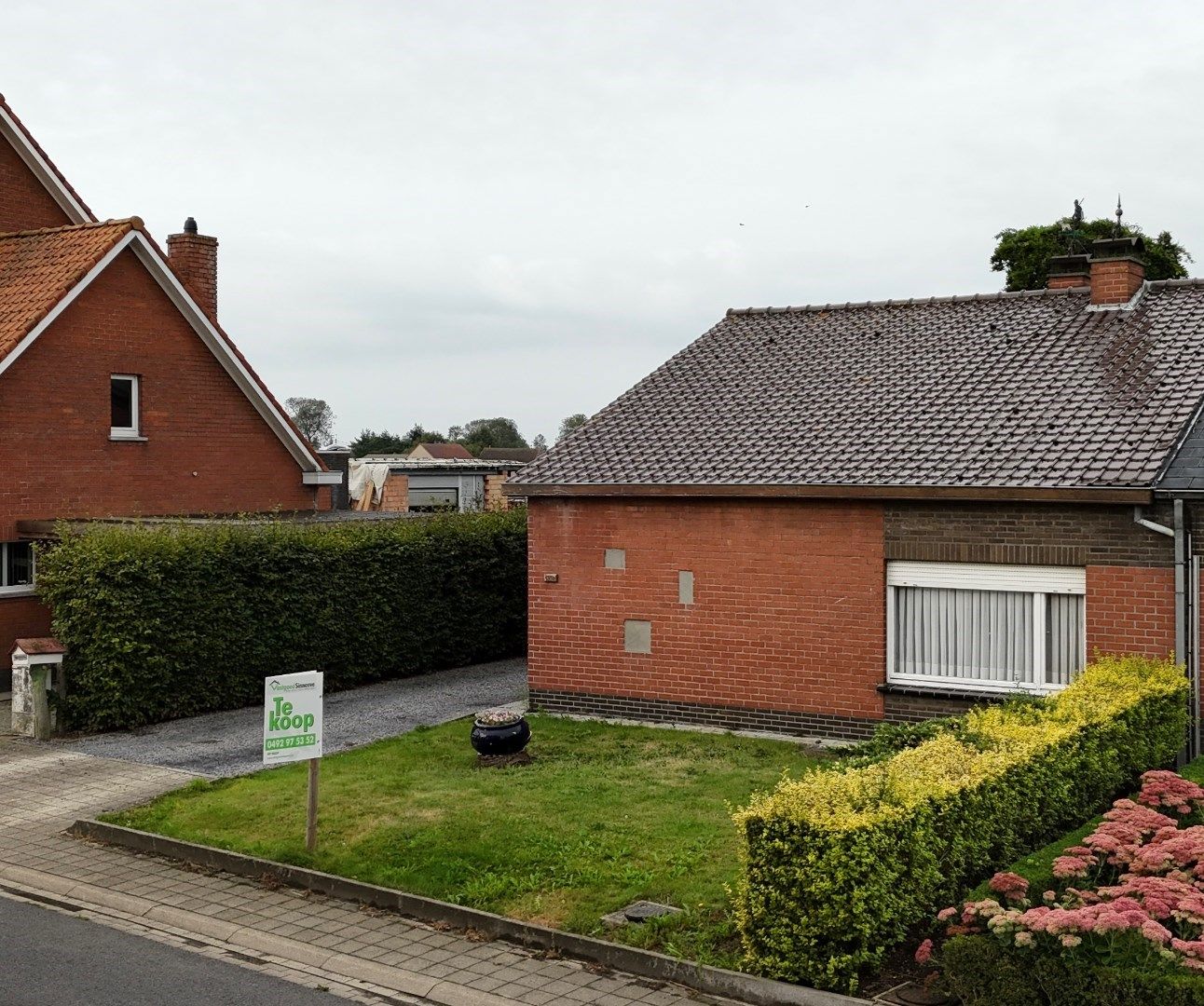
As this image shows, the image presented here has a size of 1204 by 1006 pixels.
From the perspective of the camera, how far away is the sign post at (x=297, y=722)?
1155 centimetres

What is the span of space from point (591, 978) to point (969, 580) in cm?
789

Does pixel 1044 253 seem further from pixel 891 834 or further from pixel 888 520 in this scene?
pixel 891 834

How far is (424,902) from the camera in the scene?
10.4m

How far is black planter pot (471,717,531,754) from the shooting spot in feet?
49.1

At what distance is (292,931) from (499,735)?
16.4ft

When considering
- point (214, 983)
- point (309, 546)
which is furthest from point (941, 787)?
point (309, 546)

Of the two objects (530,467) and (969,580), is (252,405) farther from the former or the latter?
(969,580)

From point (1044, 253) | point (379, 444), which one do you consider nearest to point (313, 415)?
point (379, 444)

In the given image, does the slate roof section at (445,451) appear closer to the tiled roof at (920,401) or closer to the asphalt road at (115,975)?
the tiled roof at (920,401)

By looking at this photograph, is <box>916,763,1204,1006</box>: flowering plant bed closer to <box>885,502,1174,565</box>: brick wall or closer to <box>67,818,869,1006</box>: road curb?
<box>67,818,869,1006</box>: road curb

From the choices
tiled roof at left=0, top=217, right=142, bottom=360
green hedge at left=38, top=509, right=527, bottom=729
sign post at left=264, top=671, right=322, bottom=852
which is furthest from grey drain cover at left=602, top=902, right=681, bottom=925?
tiled roof at left=0, top=217, right=142, bottom=360

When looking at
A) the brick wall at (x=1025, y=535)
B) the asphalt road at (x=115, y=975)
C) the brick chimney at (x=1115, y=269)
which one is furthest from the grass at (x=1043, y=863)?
the brick chimney at (x=1115, y=269)

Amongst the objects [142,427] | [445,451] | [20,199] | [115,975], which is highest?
[20,199]

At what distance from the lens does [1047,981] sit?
773 centimetres
